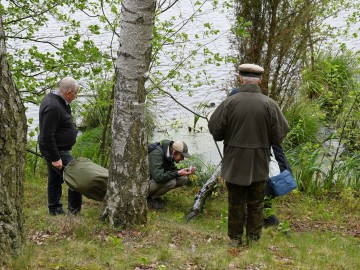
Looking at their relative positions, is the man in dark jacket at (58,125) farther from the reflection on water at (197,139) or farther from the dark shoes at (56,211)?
the reflection on water at (197,139)

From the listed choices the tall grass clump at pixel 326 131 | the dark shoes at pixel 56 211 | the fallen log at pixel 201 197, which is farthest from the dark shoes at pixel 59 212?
the tall grass clump at pixel 326 131

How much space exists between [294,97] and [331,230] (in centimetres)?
615

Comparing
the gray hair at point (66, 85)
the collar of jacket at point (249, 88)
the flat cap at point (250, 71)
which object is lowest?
the gray hair at point (66, 85)

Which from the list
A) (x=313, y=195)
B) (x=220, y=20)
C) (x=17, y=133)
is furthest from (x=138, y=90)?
(x=220, y=20)

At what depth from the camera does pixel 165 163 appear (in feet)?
24.4

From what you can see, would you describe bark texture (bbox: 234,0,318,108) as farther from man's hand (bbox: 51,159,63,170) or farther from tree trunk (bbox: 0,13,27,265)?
tree trunk (bbox: 0,13,27,265)

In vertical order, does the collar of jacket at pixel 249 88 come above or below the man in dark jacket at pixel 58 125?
above

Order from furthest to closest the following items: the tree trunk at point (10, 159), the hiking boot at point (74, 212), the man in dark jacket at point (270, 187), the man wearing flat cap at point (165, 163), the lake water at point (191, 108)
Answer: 1. the lake water at point (191, 108)
2. the man wearing flat cap at point (165, 163)
3. the hiking boot at point (74, 212)
4. the man in dark jacket at point (270, 187)
5. the tree trunk at point (10, 159)

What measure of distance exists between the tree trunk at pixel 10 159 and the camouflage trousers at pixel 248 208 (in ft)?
6.96

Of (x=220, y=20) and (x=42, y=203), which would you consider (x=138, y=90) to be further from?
(x=220, y=20)

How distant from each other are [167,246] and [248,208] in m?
0.97

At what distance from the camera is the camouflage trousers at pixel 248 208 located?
210 inches

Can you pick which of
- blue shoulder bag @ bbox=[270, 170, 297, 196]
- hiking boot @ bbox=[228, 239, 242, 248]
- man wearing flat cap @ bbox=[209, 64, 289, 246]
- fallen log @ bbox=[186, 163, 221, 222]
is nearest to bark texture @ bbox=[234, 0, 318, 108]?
fallen log @ bbox=[186, 163, 221, 222]

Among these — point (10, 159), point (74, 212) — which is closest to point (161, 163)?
point (74, 212)
